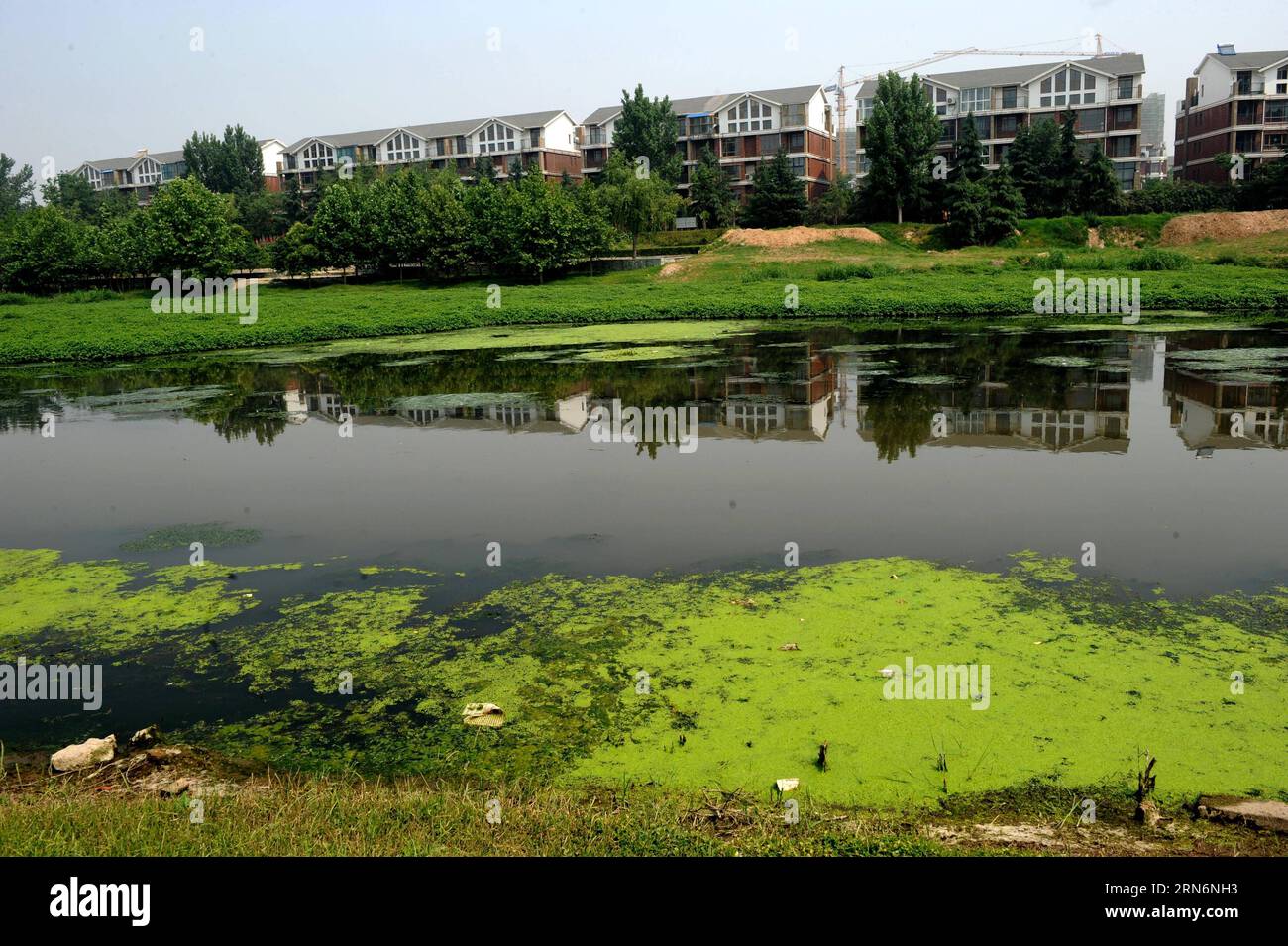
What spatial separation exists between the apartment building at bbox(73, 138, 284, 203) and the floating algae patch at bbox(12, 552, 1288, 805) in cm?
11283

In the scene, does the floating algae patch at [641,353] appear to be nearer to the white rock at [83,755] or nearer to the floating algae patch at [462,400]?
the floating algae patch at [462,400]

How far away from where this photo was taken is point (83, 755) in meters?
7.50

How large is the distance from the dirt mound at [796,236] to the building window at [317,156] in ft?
A: 190

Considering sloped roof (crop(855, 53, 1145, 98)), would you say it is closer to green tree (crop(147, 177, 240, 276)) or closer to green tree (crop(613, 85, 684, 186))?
green tree (crop(613, 85, 684, 186))

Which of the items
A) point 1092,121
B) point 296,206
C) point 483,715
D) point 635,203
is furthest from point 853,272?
point 296,206

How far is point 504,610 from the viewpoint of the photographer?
10.2 metres

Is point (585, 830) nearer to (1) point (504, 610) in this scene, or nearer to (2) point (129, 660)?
(1) point (504, 610)

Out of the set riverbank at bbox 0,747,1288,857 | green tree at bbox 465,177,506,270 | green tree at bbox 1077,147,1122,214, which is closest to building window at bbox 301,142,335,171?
green tree at bbox 465,177,506,270

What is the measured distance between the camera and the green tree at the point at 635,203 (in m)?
60.5

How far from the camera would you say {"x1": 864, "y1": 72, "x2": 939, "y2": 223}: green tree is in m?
64.6

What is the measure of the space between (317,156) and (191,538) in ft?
330

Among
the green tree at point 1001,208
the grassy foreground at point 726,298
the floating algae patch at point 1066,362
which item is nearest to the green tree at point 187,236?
the grassy foreground at point 726,298

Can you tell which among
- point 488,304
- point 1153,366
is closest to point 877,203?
point 488,304

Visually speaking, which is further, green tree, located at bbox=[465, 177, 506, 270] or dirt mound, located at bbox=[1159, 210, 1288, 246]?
green tree, located at bbox=[465, 177, 506, 270]
